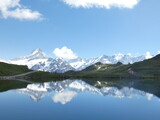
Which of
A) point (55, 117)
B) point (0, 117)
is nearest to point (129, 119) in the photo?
point (55, 117)

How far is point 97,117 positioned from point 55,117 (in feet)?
29.6

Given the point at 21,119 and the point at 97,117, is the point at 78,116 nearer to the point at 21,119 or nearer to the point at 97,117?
the point at 97,117

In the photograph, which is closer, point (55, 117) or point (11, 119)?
point (11, 119)

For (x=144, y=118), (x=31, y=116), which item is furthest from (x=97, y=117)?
(x=31, y=116)

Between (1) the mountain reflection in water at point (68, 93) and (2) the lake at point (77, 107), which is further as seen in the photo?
(1) the mountain reflection in water at point (68, 93)

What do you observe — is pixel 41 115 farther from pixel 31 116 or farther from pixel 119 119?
pixel 119 119

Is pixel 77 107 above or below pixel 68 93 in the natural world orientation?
below

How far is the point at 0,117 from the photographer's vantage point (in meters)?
46.5

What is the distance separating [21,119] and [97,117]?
52.0ft

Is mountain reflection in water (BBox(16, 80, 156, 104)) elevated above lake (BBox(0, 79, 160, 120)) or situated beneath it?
elevated above

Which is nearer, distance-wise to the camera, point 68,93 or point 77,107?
point 77,107

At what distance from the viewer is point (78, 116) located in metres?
49.6

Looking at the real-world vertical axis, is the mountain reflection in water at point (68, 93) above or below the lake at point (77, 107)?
above

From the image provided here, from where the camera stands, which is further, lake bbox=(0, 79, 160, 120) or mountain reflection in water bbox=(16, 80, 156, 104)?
mountain reflection in water bbox=(16, 80, 156, 104)
